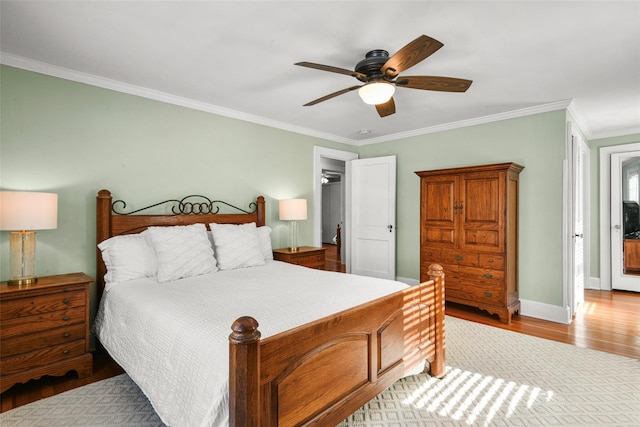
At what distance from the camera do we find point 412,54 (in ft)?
6.51

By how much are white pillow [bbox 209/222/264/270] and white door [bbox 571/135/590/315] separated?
3570 mm

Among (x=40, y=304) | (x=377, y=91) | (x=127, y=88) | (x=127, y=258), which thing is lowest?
(x=40, y=304)

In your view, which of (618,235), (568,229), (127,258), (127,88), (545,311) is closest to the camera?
(127,258)

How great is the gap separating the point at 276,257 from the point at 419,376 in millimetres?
2174

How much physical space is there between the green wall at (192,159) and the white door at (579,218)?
0.26 metres

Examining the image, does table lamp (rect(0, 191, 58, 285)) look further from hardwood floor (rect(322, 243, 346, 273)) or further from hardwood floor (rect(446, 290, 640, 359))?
hardwood floor (rect(322, 243, 346, 273))

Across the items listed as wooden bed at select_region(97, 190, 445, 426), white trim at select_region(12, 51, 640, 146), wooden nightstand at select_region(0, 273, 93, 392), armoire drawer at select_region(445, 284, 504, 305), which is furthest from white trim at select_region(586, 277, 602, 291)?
wooden nightstand at select_region(0, 273, 93, 392)

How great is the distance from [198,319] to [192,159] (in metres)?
2.33

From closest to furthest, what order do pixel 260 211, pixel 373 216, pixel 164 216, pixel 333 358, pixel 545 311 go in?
pixel 333 358
pixel 164 216
pixel 545 311
pixel 260 211
pixel 373 216

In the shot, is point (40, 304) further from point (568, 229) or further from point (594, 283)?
point (594, 283)

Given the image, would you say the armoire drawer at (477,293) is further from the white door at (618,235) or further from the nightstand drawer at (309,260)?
the white door at (618,235)

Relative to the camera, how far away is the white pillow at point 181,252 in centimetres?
266

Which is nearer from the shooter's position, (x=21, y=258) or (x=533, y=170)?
(x=21, y=258)

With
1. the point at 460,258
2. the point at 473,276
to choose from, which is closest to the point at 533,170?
the point at 460,258
